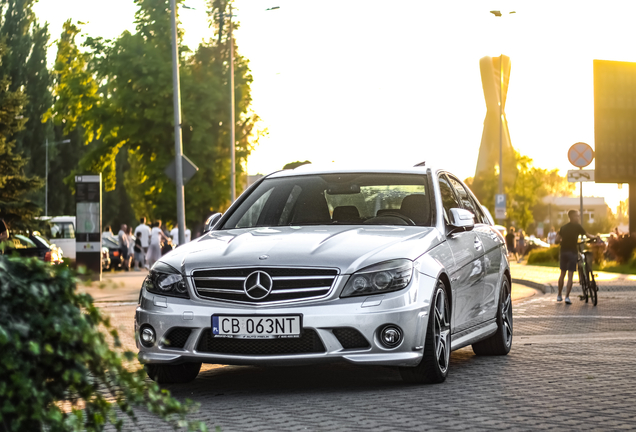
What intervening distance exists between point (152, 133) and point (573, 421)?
3427 cm

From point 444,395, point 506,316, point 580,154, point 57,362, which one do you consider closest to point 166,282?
point 444,395

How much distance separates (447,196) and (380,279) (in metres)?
2.10

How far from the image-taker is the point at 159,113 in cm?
3859

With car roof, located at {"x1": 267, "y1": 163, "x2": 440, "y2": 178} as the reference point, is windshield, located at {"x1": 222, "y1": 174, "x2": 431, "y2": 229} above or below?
below

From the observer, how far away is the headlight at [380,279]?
277 inches

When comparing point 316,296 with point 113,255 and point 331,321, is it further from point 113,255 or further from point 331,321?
point 113,255

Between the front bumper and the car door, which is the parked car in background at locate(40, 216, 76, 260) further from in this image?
the front bumper

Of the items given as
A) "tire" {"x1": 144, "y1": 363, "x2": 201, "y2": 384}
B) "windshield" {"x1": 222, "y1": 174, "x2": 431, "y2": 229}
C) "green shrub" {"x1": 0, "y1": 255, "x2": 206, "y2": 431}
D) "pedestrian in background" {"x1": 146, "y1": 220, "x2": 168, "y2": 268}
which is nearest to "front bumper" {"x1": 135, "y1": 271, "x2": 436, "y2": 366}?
"tire" {"x1": 144, "y1": 363, "x2": 201, "y2": 384}

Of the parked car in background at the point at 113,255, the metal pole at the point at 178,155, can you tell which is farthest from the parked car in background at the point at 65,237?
the metal pole at the point at 178,155

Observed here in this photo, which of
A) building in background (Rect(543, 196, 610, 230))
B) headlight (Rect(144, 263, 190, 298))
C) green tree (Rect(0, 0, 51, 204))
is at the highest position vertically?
green tree (Rect(0, 0, 51, 204))

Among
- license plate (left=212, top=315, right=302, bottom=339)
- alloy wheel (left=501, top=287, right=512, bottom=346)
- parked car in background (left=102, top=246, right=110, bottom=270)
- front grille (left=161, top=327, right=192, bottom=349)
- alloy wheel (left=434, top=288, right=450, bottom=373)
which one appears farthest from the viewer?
parked car in background (left=102, top=246, right=110, bottom=270)

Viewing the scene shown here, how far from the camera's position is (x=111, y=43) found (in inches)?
1542

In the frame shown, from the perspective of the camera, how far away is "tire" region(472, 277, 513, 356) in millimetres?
9602

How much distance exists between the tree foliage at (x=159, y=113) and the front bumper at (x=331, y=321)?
31.3 meters
